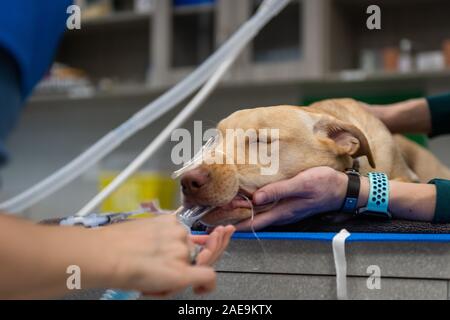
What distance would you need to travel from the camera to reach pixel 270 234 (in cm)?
73

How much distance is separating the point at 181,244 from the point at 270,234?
0.31m

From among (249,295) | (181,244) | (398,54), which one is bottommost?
(249,295)

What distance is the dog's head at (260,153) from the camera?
77cm

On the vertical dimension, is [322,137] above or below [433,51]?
below

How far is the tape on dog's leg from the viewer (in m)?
0.66

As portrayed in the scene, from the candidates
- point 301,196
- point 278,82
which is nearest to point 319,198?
point 301,196

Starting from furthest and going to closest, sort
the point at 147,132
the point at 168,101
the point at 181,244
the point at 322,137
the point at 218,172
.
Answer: the point at 147,132 → the point at 168,101 → the point at 322,137 → the point at 218,172 → the point at 181,244

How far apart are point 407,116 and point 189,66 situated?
1.36 m

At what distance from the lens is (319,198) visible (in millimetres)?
792

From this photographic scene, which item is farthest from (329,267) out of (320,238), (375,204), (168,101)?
(168,101)

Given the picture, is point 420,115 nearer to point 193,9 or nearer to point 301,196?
point 301,196

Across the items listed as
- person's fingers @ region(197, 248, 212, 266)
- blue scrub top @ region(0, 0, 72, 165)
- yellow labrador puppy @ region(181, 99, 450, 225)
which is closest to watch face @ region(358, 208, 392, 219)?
yellow labrador puppy @ region(181, 99, 450, 225)

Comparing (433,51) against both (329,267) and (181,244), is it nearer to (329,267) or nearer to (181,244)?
(329,267)

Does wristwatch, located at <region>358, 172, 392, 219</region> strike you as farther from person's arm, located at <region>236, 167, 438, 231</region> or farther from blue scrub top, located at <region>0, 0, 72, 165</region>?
blue scrub top, located at <region>0, 0, 72, 165</region>
